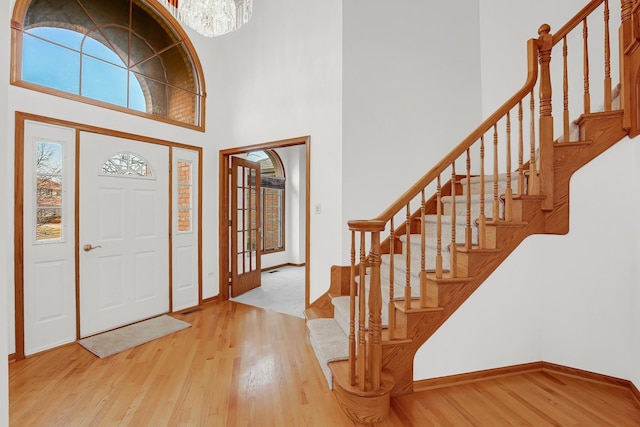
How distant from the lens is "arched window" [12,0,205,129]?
2617mm

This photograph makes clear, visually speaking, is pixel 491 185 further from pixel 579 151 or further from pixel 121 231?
pixel 121 231

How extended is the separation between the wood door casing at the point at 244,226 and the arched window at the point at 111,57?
0.89m

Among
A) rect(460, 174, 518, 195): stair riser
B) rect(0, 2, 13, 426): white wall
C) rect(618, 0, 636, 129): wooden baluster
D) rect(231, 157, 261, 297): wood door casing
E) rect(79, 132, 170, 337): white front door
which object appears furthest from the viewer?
rect(231, 157, 261, 297): wood door casing

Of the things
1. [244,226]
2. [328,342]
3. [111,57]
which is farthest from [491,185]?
[111,57]

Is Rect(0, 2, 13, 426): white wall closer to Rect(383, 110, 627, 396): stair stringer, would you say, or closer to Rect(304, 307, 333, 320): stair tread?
Rect(383, 110, 627, 396): stair stringer

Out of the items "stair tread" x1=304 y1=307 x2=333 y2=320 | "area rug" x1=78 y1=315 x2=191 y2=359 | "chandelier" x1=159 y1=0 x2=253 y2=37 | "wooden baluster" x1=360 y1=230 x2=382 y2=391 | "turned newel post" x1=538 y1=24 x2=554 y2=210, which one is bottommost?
"area rug" x1=78 y1=315 x2=191 y2=359

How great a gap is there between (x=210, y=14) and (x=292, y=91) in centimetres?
110

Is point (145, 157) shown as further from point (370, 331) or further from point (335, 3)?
point (370, 331)

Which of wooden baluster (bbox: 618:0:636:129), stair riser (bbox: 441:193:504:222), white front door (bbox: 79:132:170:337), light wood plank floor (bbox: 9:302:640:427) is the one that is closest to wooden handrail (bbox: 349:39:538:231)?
stair riser (bbox: 441:193:504:222)

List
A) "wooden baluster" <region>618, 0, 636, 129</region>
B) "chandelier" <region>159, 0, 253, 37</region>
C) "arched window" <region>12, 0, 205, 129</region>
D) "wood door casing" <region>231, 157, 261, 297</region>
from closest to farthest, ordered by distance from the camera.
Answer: "wooden baluster" <region>618, 0, 636, 129</region>
"chandelier" <region>159, 0, 253, 37</region>
"arched window" <region>12, 0, 205, 129</region>
"wood door casing" <region>231, 157, 261, 297</region>

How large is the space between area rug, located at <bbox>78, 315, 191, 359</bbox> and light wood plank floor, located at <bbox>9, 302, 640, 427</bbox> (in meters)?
0.10

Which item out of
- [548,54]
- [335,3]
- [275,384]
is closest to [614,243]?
[548,54]

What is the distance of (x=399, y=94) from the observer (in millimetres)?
3102

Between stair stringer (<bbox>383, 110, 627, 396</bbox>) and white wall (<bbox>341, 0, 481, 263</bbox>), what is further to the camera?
white wall (<bbox>341, 0, 481, 263</bbox>)
